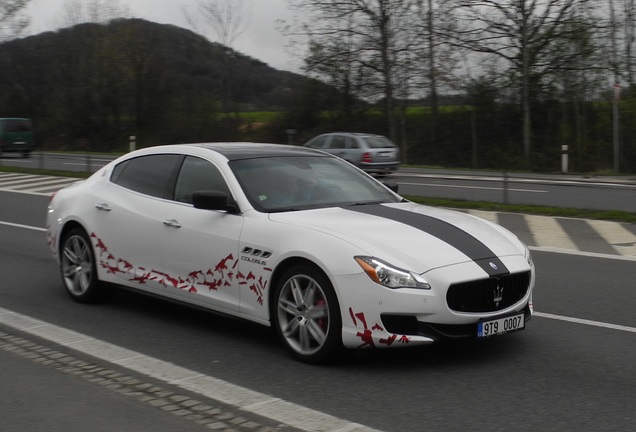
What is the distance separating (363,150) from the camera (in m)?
28.2

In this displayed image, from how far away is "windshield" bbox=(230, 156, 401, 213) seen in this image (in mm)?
6664

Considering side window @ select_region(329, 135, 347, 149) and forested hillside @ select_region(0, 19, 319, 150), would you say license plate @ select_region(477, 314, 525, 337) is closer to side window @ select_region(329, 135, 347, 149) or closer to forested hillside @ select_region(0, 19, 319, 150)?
side window @ select_region(329, 135, 347, 149)

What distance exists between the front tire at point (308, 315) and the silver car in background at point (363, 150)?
70.9 ft

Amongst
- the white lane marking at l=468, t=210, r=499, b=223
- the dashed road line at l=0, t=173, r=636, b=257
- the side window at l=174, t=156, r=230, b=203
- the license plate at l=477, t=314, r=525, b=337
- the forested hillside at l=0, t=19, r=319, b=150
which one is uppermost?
the forested hillside at l=0, t=19, r=319, b=150

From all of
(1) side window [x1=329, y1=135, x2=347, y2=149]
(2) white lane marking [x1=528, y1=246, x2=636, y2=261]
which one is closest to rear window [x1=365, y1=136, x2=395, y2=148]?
(1) side window [x1=329, y1=135, x2=347, y2=149]

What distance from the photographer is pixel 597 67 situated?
120ft

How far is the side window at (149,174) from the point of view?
742 cm

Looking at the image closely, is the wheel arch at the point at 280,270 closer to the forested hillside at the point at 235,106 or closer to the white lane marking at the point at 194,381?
the white lane marking at the point at 194,381

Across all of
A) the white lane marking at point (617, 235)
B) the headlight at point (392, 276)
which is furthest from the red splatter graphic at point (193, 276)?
the white lane marking at point (617, 235)

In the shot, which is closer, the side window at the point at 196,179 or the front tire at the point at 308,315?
the front tire at the point at 308,315

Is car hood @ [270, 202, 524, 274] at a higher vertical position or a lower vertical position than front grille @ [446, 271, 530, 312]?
higher

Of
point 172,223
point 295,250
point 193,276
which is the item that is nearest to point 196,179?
point 172,223

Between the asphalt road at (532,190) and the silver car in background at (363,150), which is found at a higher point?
Answer: the silver car in background at (363,150)

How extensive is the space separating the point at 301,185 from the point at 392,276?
1.59 meters
